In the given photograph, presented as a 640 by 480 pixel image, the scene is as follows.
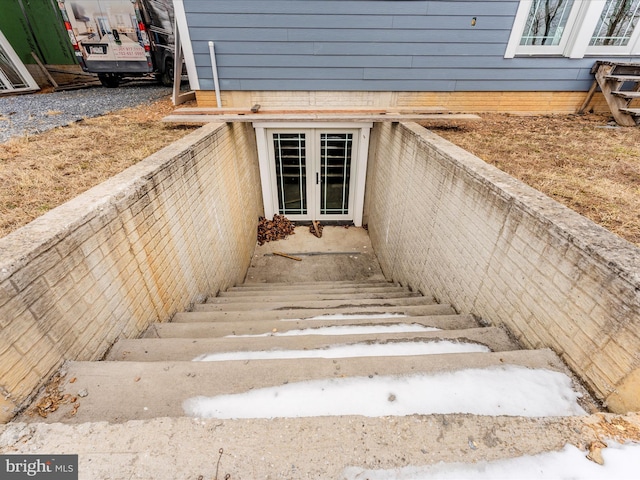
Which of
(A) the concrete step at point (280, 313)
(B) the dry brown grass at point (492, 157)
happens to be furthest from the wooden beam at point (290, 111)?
(A) the concrete step at point (280, 313)

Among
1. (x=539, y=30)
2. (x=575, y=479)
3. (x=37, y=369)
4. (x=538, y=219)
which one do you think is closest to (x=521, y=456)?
(x=575, y=479)

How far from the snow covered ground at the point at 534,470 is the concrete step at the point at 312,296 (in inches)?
104

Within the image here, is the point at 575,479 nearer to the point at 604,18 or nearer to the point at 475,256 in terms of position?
the point at 475,256

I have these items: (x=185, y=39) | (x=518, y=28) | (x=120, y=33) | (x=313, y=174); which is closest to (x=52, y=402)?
(x=185, y=39)

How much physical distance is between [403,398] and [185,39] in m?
6.17

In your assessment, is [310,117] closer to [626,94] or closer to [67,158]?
[67,158]

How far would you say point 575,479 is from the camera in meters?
1.03

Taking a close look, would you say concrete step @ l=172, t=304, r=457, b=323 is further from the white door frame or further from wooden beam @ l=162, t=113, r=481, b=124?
the white door frame

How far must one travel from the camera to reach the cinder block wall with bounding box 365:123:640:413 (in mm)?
1461

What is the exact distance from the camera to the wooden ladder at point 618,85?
15.7ft

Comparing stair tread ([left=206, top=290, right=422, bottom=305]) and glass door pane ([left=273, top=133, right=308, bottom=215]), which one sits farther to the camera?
glass door pane ([left=273, top=133, right=308, bottom=215])

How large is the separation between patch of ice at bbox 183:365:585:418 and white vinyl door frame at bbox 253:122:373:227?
5.24 meters

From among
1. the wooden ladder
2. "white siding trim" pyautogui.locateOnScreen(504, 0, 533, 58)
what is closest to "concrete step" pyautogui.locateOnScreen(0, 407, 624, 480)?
the wooden ladder

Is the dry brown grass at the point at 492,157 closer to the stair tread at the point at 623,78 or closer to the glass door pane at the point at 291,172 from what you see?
the stair tread at the point at 623,78
